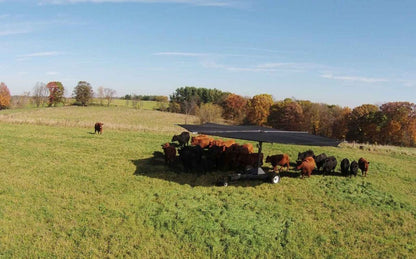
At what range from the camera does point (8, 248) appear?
6.39m

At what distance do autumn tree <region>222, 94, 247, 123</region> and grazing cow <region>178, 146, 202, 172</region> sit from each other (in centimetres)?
6013

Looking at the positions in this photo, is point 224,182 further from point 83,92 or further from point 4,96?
point 4,96

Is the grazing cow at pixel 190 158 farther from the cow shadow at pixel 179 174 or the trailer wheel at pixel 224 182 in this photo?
the trailer wheel at pixel 224 182

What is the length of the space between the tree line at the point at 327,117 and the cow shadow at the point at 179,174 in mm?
42594

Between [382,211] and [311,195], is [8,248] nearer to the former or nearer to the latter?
[311,195]

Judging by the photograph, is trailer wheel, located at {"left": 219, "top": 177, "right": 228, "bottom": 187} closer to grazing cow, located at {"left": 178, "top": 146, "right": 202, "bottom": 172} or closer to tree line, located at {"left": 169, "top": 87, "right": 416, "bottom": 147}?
grazing cow, located at {"left": 178, "top": 146, "right": 202, "bottom": 172}

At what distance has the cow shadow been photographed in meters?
11.0

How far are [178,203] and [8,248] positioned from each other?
184 inches

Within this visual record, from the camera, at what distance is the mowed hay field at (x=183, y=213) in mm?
6852

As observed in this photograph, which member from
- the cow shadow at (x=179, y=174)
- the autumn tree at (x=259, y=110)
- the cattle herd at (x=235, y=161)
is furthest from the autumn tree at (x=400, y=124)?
the cow shadow at (x=179, y=174)

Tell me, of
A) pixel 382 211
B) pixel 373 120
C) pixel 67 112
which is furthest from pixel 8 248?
pixel 67 112

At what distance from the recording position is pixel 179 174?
468 inches

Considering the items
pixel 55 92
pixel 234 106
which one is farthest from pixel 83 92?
pixel 234 106

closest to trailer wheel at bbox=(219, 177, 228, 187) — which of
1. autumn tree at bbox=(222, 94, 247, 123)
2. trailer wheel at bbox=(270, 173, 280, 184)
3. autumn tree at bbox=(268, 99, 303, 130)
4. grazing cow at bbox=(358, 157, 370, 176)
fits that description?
trailer wheel at bbox=(270, 173, 280, 184)
